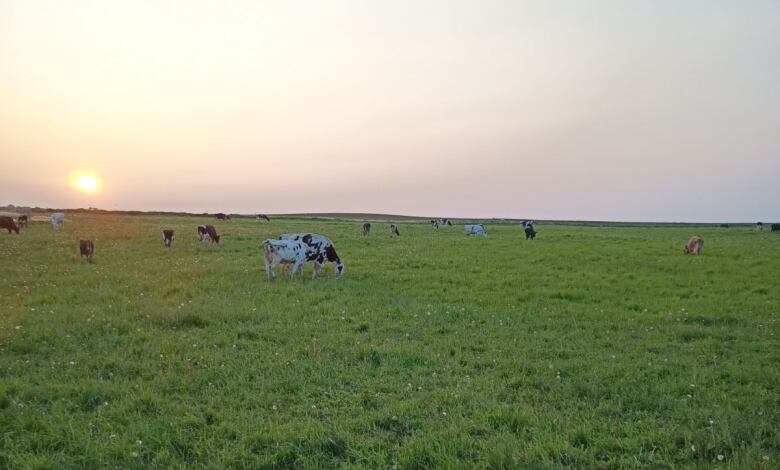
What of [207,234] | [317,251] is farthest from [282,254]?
[207,234]

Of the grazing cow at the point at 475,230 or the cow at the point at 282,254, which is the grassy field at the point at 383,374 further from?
the grazing cow at the point at 475,230

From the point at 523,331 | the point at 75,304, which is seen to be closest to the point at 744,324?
the point at 523,331

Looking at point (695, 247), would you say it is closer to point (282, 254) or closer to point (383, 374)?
point (282, 254)

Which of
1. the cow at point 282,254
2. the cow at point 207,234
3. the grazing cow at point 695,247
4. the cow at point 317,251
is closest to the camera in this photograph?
the cow at point 282,254

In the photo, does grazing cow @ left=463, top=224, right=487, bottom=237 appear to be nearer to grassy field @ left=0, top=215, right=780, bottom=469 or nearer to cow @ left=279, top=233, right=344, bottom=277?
cow @ left=279, top=233, right=344, bottom=277

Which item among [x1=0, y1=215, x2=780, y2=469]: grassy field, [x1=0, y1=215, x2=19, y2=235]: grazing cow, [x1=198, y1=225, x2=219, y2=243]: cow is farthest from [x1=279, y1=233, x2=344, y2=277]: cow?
[x1=0, y1=215, x2=19, y2=235]: grazing cow

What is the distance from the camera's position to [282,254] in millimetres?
19953

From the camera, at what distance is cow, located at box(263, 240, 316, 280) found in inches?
779

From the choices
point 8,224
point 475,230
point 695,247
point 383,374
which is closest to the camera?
point 383,374

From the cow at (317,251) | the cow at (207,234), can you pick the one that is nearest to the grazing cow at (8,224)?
the cow at (207,234)

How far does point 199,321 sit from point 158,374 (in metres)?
3.78

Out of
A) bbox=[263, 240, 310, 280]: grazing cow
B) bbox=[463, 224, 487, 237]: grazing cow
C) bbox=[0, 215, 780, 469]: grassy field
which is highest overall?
bbox=[463, 224, 487, 237]: grazing cow

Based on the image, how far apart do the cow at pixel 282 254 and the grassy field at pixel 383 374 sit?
1475 millimetres

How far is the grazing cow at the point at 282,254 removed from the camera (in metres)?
19.8
